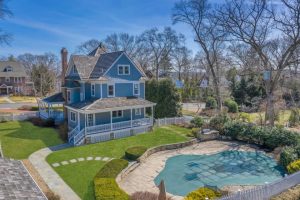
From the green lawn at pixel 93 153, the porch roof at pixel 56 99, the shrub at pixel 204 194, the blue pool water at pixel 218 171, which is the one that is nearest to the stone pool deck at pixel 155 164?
Answer: the blue pool water at pixel 218 171

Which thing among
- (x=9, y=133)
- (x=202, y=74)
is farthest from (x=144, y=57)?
(x=9, y=133)

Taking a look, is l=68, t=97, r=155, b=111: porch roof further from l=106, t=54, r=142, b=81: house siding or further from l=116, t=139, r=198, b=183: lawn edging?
l=116, t=139, r=198, b=183: lawn edging

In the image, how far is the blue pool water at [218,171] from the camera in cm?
1611

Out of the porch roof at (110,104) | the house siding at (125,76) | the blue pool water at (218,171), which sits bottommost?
the blue pool water at (218,171)

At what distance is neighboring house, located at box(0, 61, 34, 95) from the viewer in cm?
6297

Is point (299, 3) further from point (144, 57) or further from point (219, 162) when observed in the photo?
point (144, 57)

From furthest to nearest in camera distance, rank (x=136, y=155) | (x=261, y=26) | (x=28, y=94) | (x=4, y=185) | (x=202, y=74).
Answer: (x=202, y=74)
(x=28, y=94)
(x=261, y=26)
(x=136, y=155)
(x=4, y=185)

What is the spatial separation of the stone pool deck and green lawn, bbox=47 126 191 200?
1.66 meters

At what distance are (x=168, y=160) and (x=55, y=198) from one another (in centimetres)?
976

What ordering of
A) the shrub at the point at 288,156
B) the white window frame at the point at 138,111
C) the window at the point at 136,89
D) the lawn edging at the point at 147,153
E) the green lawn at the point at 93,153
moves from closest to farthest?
the green lawn at the point at 93,153
the lawn edging at the point at 147,153
the shrub at the point at 288,156
the white window frame at the point at 138,111
the window at the point at 136,89

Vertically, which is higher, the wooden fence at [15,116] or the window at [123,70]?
the window at [123,70]

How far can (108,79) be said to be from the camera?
2619 centimetres

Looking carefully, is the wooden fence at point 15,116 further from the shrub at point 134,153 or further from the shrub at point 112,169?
the shrub at point 112,169

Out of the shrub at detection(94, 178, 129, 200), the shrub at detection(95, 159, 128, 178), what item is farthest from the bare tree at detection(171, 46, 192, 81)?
the shrub at detection(94, 178, 129, 200)
